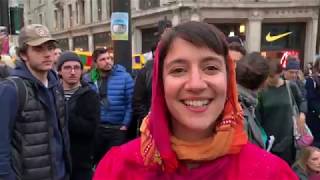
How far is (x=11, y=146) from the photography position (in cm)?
304

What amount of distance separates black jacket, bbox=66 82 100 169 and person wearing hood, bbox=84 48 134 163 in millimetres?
1060

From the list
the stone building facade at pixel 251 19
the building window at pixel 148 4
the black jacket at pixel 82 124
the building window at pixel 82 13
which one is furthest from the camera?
the building window at pixel 82 13

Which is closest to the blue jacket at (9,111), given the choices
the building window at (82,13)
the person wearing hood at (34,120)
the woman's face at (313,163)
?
the person wearing hood at (34,120)

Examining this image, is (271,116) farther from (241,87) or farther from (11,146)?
(11,146)

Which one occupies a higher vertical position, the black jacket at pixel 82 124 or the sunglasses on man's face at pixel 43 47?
the sunglasses on man's face at pixel 43 47

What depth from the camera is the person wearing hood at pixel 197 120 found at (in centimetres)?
153

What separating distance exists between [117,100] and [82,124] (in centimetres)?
128

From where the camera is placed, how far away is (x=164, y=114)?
1611 mm

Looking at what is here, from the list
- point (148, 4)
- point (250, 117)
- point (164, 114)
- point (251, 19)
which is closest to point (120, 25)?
point (250, 117)

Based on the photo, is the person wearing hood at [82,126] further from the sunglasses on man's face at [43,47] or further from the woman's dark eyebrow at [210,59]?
the woman's dark eyebrow at [210,59]

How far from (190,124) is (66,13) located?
133 feet

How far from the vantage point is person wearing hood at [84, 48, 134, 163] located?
5.38 m

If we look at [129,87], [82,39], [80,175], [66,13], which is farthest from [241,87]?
[66,13]

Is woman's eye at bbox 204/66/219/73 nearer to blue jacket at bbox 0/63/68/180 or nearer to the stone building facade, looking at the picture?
blue jacket at bbox 0/63/68/180
